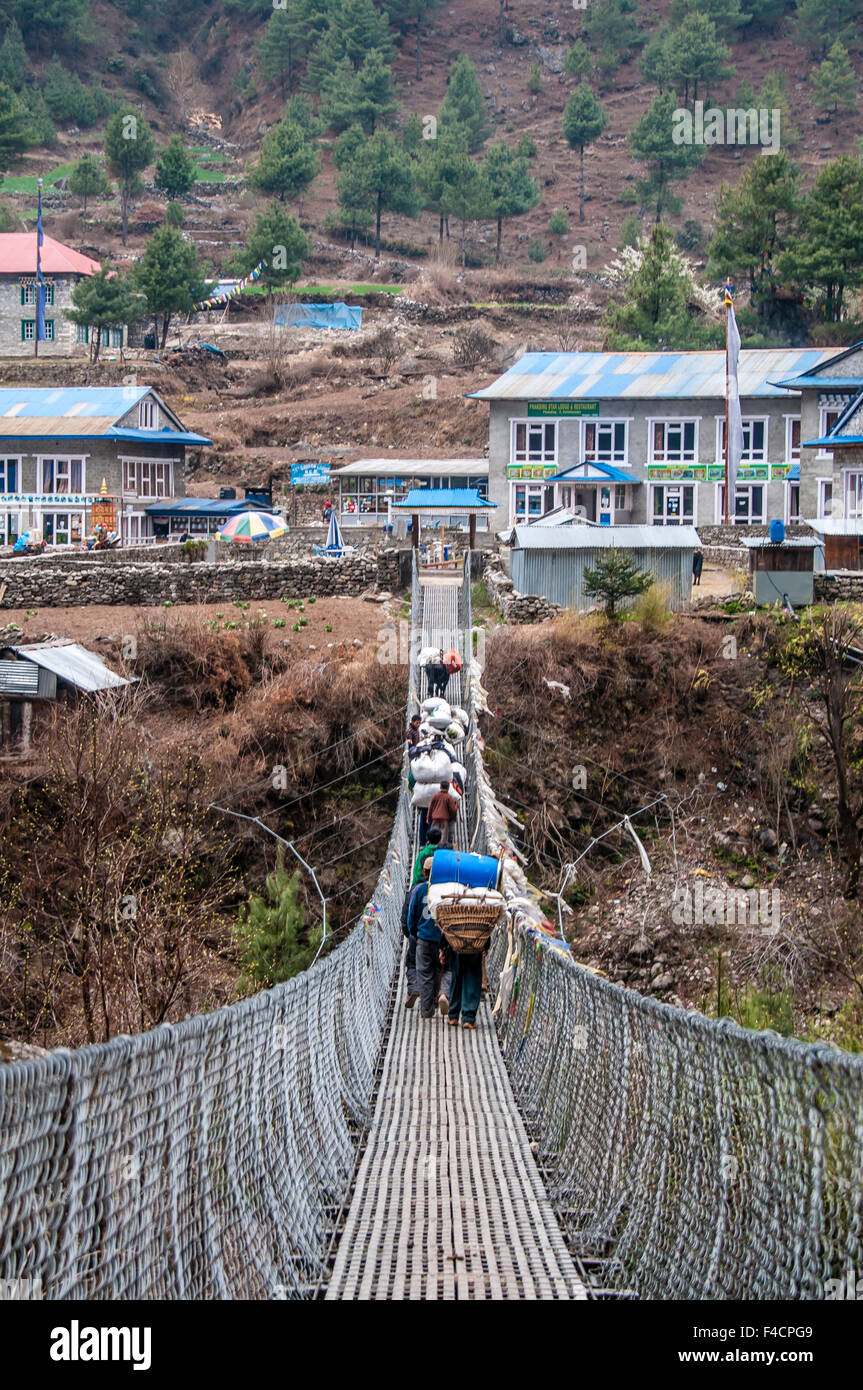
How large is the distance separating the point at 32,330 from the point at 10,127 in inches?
1095

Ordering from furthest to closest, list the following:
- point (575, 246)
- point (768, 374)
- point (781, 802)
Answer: point (575, 246), point (768, 374), point (781, 802)

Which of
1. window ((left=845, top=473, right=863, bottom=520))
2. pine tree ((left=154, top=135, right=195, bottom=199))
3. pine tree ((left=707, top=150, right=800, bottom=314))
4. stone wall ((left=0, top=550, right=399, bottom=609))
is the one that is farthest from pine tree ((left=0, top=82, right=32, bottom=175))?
window ((left=845, top=473, right=863, bottom=520))

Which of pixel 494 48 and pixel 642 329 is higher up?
pixel 494 48

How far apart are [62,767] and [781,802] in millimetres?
9473

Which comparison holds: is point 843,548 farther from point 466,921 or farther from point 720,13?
point 720,13

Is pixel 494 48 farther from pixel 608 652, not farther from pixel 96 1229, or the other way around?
pixel 96 1229

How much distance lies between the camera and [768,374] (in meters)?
36.7

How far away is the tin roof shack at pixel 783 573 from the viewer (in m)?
23.1

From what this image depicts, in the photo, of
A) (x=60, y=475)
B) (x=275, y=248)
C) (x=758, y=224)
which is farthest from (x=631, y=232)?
(x=60, y=475)

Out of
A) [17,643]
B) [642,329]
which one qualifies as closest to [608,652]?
[17,643]

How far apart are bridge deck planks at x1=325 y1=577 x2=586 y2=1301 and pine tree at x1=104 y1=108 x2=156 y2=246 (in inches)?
2913

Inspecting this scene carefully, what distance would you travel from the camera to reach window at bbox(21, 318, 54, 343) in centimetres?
5856

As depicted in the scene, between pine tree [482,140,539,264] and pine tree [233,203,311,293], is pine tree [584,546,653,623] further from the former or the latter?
pine tree [482,140,539,264]

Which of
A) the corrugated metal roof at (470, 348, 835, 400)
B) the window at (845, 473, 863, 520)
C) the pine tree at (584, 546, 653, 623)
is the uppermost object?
the corrugated metal roof at (470, 348, 835, 400)
